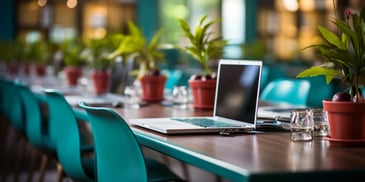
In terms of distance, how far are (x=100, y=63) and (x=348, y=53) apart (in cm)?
290

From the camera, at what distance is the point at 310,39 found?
13.9 m

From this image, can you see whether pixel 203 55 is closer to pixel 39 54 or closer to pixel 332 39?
pixel 332 39

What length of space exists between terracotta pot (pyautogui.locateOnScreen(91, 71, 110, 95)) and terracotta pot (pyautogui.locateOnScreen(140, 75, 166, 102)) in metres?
0.68

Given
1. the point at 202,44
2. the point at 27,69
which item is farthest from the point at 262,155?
the point at 27,69

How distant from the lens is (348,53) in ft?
6.56

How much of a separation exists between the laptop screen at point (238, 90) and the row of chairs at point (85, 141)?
1.18 ft

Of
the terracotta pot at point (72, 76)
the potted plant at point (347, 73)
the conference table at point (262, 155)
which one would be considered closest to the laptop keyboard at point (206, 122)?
the conference table at point (262, 155)

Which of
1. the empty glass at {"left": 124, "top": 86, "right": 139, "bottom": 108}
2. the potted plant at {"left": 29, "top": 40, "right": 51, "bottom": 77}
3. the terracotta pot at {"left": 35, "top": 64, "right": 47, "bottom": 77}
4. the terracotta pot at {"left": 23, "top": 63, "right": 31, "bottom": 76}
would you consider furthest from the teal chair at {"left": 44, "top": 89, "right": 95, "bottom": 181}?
the terracotta pot at {"left": 23, "top": 63, "right": 31, "bottom": 76}

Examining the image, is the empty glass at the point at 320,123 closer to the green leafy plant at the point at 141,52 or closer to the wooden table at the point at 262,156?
the wooden table at the point at 262,156

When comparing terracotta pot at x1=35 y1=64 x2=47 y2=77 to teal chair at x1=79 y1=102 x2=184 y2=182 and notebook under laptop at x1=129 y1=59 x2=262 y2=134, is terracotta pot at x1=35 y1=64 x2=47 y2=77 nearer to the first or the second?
notebook under laptop at x1=129 y1=59 x2=262 y2=134

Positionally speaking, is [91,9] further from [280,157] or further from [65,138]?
[280,157]

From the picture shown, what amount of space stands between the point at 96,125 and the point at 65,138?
0.79 meters

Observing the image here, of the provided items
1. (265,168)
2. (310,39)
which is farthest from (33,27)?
(265,168)

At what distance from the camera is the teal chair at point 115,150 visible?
6.72 feet
